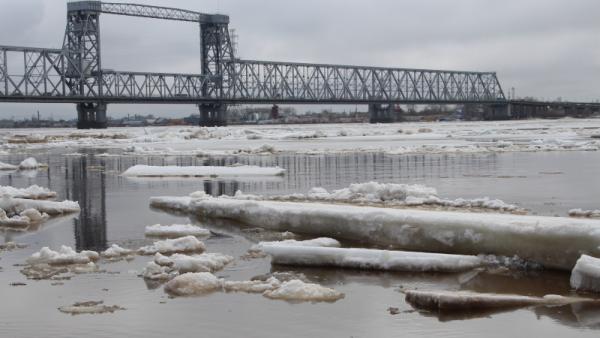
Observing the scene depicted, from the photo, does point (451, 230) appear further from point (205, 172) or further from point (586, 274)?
point (205, 172)

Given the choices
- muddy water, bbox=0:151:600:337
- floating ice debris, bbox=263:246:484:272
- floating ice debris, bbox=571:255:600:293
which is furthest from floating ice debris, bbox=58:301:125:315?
floating ice debris, bbox=571:255:600:293

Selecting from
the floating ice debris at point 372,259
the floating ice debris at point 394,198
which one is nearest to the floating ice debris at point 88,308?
the floating ice debris at point 372,259

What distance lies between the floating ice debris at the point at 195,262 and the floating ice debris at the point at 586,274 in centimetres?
415

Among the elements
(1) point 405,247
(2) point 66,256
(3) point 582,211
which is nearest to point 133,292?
(2) point 66,256

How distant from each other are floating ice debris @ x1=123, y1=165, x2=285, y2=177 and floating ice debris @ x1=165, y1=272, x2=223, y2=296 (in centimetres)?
1420

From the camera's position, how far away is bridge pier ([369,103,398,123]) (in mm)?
150375

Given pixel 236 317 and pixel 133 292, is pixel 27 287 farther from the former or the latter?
pixel 236 317

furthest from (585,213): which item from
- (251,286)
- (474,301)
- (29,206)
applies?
(29,206)

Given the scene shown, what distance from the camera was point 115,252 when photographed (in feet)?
36.5

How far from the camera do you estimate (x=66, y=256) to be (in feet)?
34.8

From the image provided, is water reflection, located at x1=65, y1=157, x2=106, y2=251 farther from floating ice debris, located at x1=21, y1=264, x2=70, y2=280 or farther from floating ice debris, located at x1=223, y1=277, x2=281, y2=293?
floating ice debris, located at x1=223, y1=277, x2=281, y2=293

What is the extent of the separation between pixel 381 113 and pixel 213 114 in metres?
36.9

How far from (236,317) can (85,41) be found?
379 ft

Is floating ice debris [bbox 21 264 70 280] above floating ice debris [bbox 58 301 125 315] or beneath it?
above
